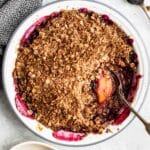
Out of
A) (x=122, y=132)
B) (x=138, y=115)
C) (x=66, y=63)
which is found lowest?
(x=122, y=132)

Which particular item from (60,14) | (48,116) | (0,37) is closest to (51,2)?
(60,14)

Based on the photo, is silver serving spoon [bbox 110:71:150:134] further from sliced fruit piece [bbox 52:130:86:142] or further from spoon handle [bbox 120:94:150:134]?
sliced fruit piece [bbox 52:130:86:142]

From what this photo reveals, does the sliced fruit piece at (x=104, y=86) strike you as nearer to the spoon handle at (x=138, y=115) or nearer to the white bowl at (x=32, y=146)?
the spoon handle at (x=138, y=115)

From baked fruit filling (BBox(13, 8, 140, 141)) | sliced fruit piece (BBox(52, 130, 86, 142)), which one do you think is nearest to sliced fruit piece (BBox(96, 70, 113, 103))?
baked fruit filling (BBox(13, 8, 140, 141))

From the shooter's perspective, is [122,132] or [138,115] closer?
[138,115]

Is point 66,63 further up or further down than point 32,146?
further up

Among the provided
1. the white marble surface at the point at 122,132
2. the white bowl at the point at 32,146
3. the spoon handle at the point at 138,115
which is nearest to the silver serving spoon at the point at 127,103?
the spoon handle at the point at 138,115

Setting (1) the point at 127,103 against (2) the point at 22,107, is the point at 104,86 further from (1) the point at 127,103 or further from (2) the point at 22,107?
(2) the point at 22,107

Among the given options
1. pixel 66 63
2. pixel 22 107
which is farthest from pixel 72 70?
pixel 22 107
